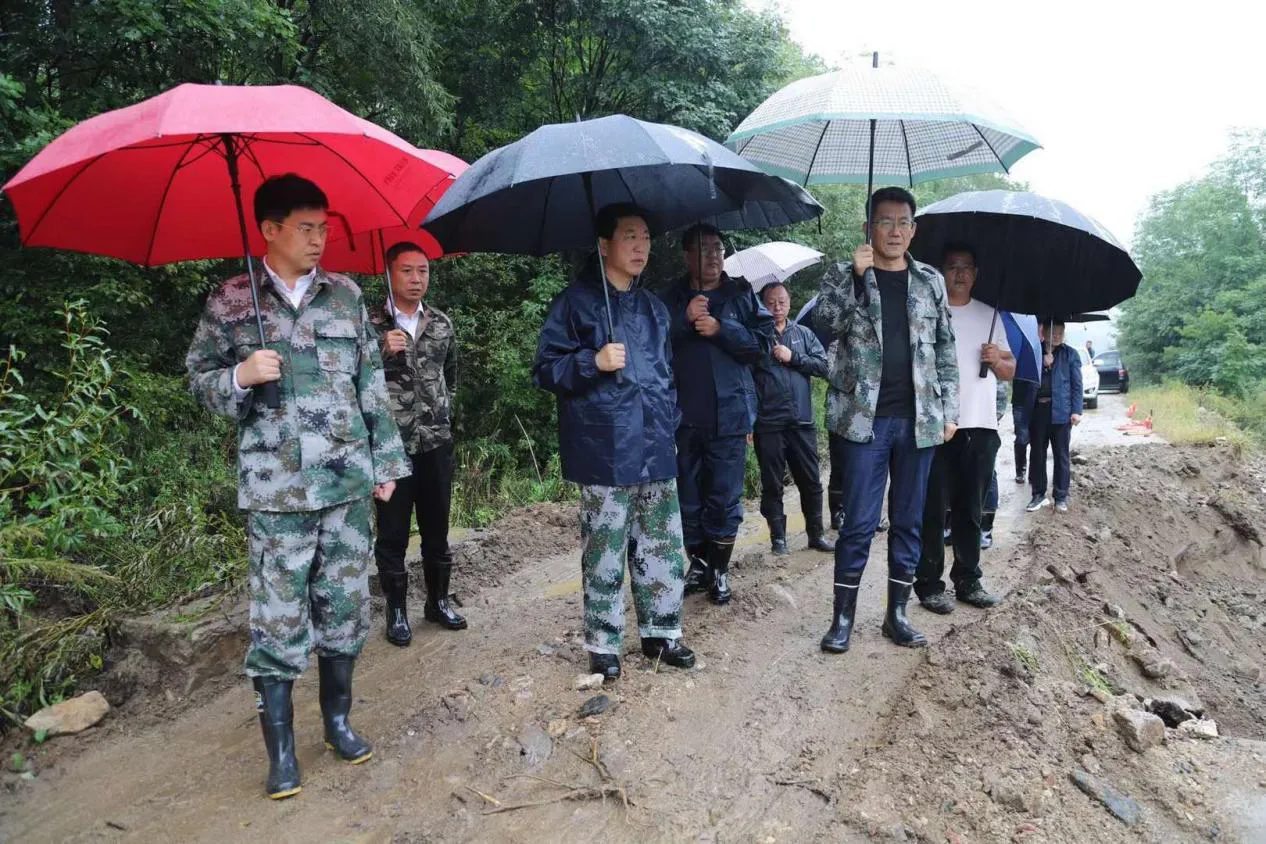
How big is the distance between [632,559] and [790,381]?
2612mm

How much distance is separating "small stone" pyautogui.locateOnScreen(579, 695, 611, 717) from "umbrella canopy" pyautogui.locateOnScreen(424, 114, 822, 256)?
79.3 inches

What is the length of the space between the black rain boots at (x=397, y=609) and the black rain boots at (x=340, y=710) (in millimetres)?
1085

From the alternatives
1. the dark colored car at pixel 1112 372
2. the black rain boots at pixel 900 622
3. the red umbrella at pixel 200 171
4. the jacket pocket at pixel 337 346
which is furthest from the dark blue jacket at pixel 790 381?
the dark colored car at pixel 1112 372

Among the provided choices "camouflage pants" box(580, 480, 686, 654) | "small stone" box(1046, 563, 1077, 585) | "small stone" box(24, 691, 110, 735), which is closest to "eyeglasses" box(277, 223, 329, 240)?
"camouflage pants" box(580, 480, 686, 654)

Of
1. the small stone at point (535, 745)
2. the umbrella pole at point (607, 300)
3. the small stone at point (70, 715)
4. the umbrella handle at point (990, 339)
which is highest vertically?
the umbrella pole at point (607, 300)

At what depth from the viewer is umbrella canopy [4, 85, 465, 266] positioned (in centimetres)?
246

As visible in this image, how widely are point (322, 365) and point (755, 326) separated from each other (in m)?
2.30

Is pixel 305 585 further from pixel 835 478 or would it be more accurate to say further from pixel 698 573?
pixel 835 478

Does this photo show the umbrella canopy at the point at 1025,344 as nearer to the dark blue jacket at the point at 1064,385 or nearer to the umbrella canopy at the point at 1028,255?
the umbrella canopy at the point at 1028,255

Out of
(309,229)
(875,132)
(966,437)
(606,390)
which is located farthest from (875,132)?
(309,229)

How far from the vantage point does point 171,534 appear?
4.62 meters

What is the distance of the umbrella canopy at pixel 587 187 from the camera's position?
9.82 ft

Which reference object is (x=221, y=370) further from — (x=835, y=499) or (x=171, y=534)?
(x=835, y=499)

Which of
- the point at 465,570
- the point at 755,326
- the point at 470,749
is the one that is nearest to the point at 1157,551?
the point at 755,326
